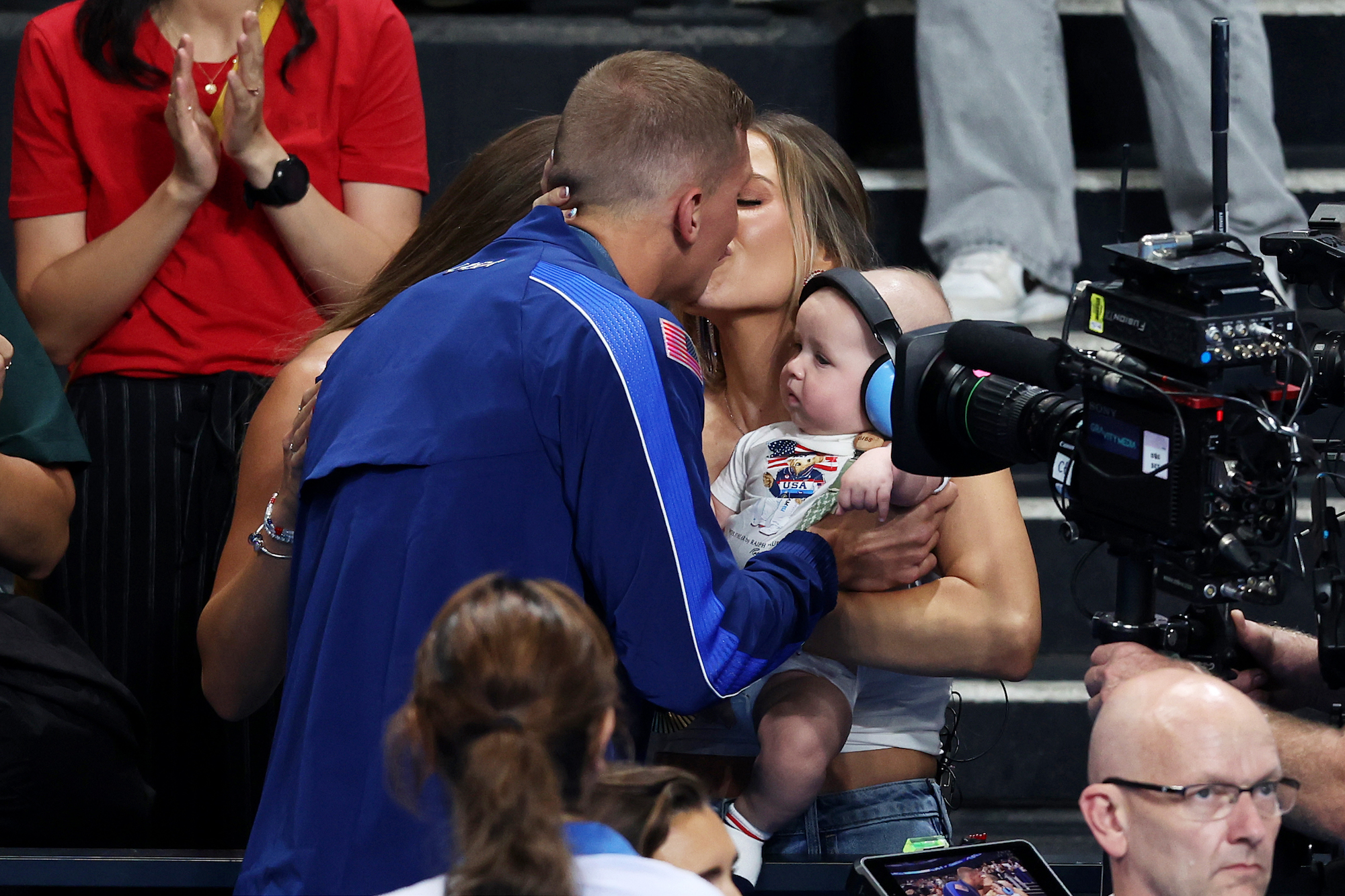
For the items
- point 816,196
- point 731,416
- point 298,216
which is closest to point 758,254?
point 816,196

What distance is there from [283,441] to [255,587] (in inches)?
7.9

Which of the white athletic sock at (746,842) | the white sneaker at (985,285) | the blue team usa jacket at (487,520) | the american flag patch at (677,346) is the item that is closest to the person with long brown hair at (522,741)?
the blue team usa jacket at (487,520)

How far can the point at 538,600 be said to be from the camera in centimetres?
137

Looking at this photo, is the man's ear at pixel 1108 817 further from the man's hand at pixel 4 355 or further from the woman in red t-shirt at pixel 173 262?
the woman in red t-shirt at pixel 173 262

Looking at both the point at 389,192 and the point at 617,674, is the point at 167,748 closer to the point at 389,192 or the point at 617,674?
the point at 389,192

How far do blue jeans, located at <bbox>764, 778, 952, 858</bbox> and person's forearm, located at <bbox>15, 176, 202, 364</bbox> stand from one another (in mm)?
1505

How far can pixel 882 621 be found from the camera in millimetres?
2127

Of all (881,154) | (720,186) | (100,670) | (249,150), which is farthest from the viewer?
(881,154)

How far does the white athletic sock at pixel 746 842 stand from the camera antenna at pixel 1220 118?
3.16ft

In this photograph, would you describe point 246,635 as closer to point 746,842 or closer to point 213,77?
point 746,842

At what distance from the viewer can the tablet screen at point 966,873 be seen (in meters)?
1.77

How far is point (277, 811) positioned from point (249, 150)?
4.68 feet

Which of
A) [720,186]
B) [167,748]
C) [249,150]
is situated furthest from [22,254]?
[720,186]

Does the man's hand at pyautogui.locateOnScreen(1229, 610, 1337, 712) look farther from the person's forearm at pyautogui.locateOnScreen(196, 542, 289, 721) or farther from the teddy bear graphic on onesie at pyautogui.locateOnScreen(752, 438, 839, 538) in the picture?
the person's forearm at pyautogui.locateOnScreen(196, 542, 289, 721)
